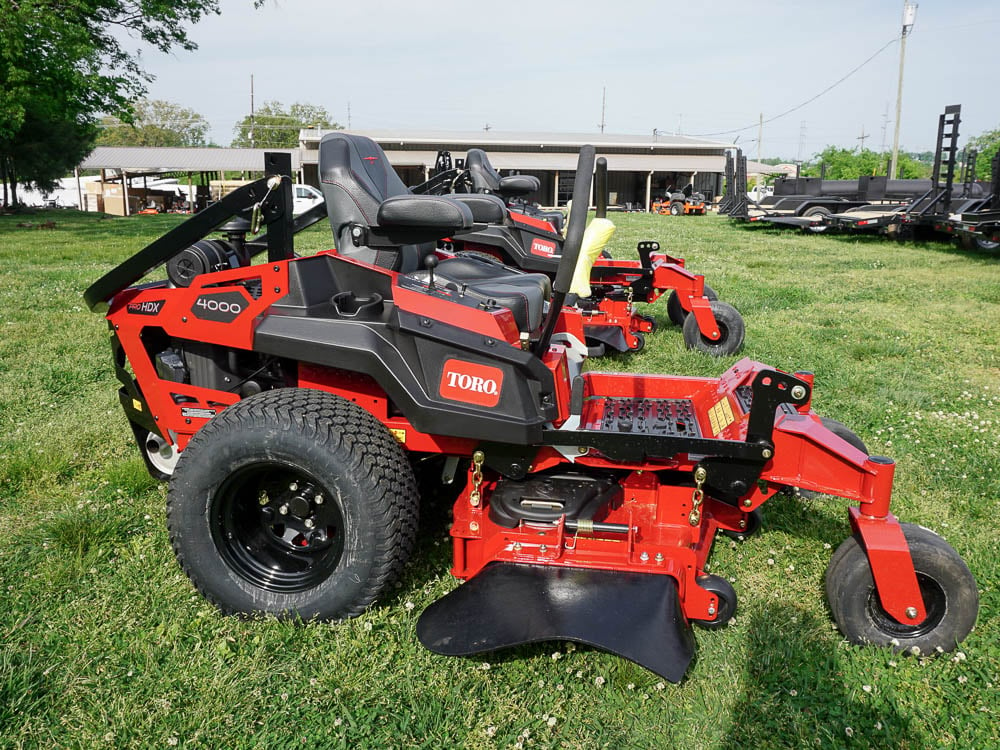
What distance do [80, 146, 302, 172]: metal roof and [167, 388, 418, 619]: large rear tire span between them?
36.4 metres

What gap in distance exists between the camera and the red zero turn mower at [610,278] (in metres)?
6.41

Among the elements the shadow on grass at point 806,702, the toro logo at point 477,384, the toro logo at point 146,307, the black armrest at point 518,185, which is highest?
the black armrest at point 518,185

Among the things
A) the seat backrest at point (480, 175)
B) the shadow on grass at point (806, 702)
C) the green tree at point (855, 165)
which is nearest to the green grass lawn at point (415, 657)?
the shadow on grass at point (806, 702)

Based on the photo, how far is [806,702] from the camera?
248 centimetres

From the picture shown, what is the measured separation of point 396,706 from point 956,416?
427 centimetres

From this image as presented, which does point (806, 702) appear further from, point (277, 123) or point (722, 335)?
point (277, 123)

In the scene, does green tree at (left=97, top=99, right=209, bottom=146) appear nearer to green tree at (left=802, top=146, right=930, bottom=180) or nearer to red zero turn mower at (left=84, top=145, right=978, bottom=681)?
green tree at (left=802, top=146, right=930, bottom=180)

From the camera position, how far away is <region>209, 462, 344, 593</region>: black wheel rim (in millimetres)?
2715

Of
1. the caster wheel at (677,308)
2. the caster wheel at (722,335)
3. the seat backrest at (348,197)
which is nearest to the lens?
the seat backrest at (348,197)

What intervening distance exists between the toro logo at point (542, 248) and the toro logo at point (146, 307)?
416 centimetres

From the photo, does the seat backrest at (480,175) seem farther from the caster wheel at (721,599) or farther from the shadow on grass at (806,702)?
the shadow on grass at (806,702)

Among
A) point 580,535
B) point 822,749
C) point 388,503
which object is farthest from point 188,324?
point 822,749

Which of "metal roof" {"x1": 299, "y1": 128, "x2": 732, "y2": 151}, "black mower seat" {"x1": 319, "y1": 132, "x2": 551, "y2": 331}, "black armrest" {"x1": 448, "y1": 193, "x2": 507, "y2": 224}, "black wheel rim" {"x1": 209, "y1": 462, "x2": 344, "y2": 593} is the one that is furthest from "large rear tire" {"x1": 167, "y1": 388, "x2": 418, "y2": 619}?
"metal roof" {"x1": 299, "y1": 128, "x2": 732, "y2": 151}

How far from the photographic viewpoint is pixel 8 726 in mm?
2293
